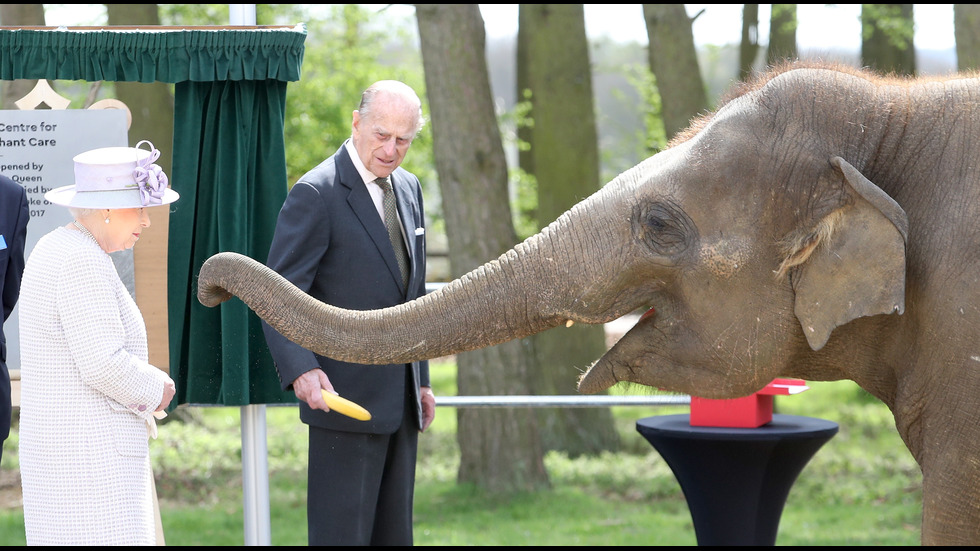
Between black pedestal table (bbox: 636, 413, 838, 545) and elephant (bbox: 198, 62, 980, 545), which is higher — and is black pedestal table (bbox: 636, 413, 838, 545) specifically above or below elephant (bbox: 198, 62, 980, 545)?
below

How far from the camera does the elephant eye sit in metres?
3.23

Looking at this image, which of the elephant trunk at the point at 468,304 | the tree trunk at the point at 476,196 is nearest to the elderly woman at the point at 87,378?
the elephant trunk at the point at 468,304

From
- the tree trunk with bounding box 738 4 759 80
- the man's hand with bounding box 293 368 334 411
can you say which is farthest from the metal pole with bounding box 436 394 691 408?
the tree trunk with bounding box 738 4 759 80

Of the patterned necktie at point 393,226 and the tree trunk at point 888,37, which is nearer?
the patterned necktie at point 393,226

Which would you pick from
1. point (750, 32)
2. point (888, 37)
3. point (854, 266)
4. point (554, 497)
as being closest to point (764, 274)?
point (854, 266)

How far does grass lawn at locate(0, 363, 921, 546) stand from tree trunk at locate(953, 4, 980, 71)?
11.8 ft

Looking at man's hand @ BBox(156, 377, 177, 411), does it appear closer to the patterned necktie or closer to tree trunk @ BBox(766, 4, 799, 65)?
the patterned necktie

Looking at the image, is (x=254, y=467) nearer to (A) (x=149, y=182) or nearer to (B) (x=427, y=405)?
(B) (x=427, y=405)

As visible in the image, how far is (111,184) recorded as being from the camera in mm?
3707

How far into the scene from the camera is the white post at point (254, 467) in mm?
5410

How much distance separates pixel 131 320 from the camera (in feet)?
12.2

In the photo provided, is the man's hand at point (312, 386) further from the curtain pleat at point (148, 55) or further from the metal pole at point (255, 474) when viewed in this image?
the curtain pleat at point (148, 55)

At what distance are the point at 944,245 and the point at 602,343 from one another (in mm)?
8187

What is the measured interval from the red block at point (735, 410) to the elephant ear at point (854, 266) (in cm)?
192
